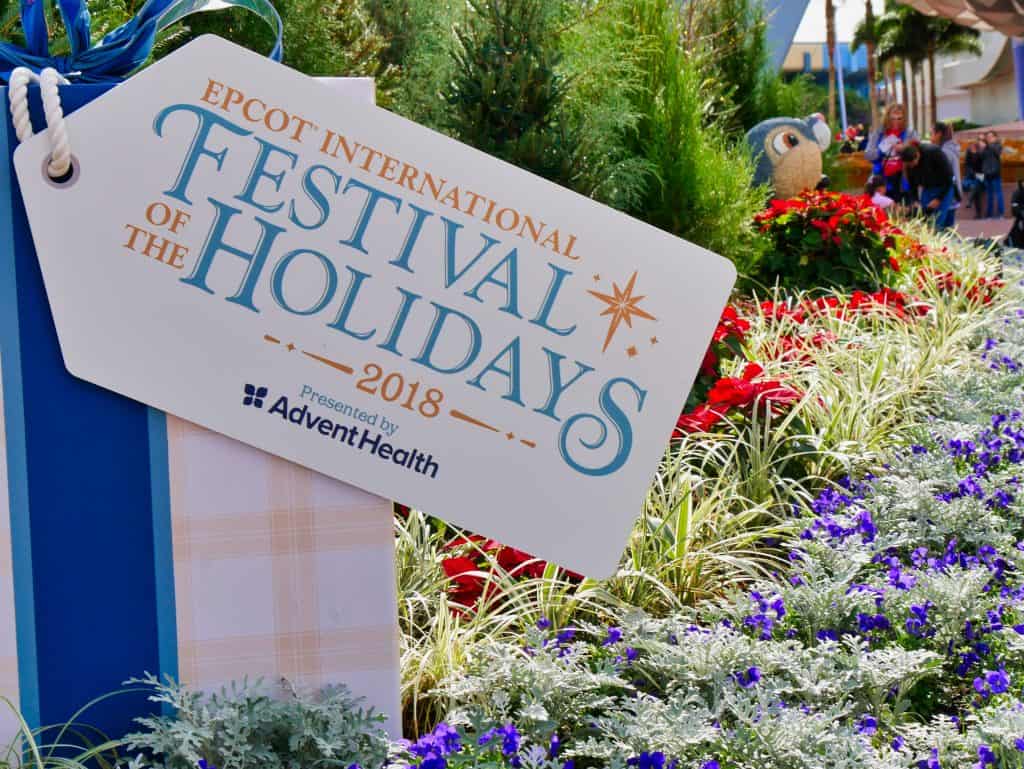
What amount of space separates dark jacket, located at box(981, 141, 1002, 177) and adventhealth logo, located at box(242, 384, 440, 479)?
18563 millimetres

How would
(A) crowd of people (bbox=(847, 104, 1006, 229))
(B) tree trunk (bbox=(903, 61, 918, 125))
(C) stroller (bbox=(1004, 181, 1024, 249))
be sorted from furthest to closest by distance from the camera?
(B) tree trunk (bbox=(903, 61, 918, 125))
(A) crowd of people (bbox=(847, 104, 1006, 229))
(C) stroller (bbox=(1004, 181, 1024, 249))

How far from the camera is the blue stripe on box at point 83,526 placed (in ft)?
4.55

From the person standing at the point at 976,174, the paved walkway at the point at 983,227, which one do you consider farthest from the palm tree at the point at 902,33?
the paved walkway at the point at 983,227

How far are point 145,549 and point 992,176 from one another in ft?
61.5

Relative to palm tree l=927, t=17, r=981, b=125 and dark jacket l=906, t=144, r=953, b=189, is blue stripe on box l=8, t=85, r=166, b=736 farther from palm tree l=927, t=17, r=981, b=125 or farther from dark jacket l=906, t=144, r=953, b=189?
palm tree l=927, t=17, r=981, b=125

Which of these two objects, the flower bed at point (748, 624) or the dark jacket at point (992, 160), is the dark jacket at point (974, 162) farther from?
the flower bed at point (748, 624)

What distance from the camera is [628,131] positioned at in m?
5.74

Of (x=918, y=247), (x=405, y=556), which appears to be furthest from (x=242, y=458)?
(x=918, y=247)

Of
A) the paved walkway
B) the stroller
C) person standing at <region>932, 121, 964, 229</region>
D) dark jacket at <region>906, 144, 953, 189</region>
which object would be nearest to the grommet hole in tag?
the stroller

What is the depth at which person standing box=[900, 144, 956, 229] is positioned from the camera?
12.1 m

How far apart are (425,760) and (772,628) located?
0.95 metres

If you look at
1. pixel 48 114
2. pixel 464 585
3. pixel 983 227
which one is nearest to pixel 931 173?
pixel 983 227

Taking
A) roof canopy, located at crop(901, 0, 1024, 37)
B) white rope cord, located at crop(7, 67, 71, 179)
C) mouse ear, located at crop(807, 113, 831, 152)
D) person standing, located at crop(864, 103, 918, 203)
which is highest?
roof canopy, located at crop(901, 0, 1024, 37)

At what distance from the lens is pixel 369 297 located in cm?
141
